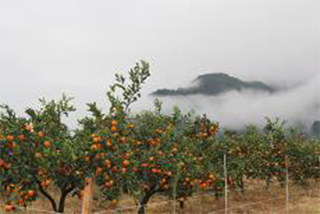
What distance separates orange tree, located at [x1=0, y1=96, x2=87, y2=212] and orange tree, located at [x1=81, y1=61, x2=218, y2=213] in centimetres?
42

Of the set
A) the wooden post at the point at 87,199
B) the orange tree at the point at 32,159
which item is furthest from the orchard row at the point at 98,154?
the wooden post at the point at 87,199

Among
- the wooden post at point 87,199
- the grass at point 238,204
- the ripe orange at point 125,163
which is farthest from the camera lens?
the grass at point 238,204

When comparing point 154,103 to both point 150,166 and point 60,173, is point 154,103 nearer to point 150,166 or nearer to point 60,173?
point 150,166

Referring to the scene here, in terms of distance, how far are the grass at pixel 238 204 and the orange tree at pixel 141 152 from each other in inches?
63.1

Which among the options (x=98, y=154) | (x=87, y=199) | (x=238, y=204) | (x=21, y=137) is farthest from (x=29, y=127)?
(x=238, y=204)

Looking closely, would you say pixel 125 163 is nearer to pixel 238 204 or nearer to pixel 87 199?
pixel 87 199

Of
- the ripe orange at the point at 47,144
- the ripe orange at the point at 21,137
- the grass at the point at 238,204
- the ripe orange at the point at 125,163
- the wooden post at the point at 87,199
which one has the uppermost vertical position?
the ripe orange at the point at 21,137

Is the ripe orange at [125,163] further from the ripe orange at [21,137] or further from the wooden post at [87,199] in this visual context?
the wooden post at [87,199]

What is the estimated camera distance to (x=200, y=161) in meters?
12.9

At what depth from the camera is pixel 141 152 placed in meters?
10.1

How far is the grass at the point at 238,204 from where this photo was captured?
1413cm

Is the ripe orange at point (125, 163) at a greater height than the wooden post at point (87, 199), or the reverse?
the ripe orange at point (125, 163)

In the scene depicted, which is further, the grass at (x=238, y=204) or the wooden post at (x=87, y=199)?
the grass at (x=238, y=204)

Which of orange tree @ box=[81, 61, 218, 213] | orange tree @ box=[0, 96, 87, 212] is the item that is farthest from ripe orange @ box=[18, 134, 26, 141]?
orange tree @ box=[81, 61, 218, 213]
